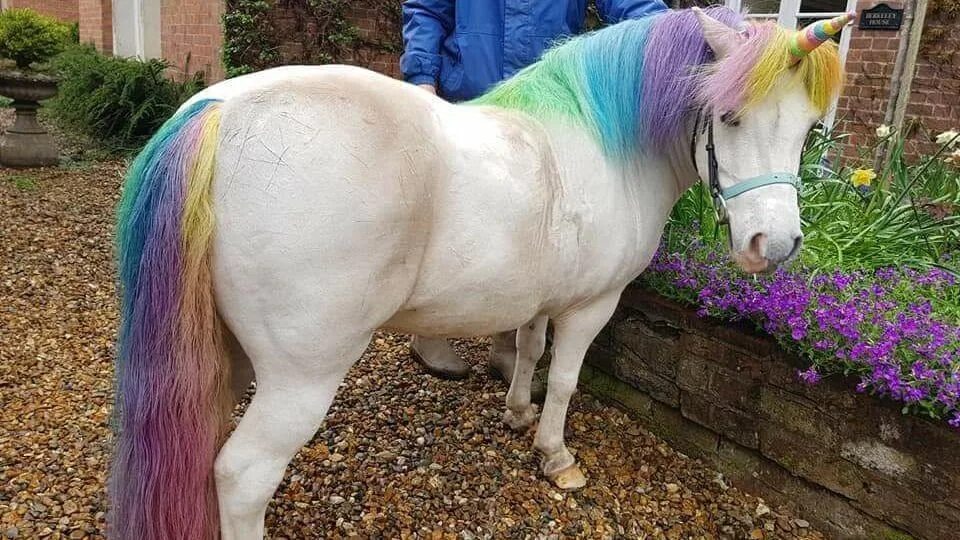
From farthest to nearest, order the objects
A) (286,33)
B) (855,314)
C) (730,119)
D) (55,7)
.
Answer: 1. (55,7)
2. (286,33)
3. (855,314)
4. (730,119)

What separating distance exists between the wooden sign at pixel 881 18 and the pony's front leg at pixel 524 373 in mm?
4251

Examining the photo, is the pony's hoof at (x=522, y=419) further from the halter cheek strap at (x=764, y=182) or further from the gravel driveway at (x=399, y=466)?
the halter cheek strap at (x=764, y=182)

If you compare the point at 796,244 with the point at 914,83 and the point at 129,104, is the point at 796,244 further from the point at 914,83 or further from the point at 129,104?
the point at 129,104

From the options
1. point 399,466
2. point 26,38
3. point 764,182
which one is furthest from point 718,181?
point 26,38

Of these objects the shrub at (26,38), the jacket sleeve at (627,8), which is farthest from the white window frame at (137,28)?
the jacket sleeve at (627,8)

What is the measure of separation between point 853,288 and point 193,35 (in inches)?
290

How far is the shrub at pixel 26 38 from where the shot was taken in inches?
320

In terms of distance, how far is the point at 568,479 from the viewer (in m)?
2.35

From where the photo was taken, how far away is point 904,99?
4.96m

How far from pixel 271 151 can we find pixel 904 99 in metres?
5.10

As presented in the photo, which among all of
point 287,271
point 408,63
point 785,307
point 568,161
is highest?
point 408,63

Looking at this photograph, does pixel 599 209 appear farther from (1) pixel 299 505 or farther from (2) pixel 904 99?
(2) pixel 904 99

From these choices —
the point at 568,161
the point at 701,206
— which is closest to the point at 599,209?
the point at 568,161

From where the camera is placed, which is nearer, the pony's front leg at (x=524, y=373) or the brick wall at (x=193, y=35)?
the pony's front leg at (x=524, y=373)
